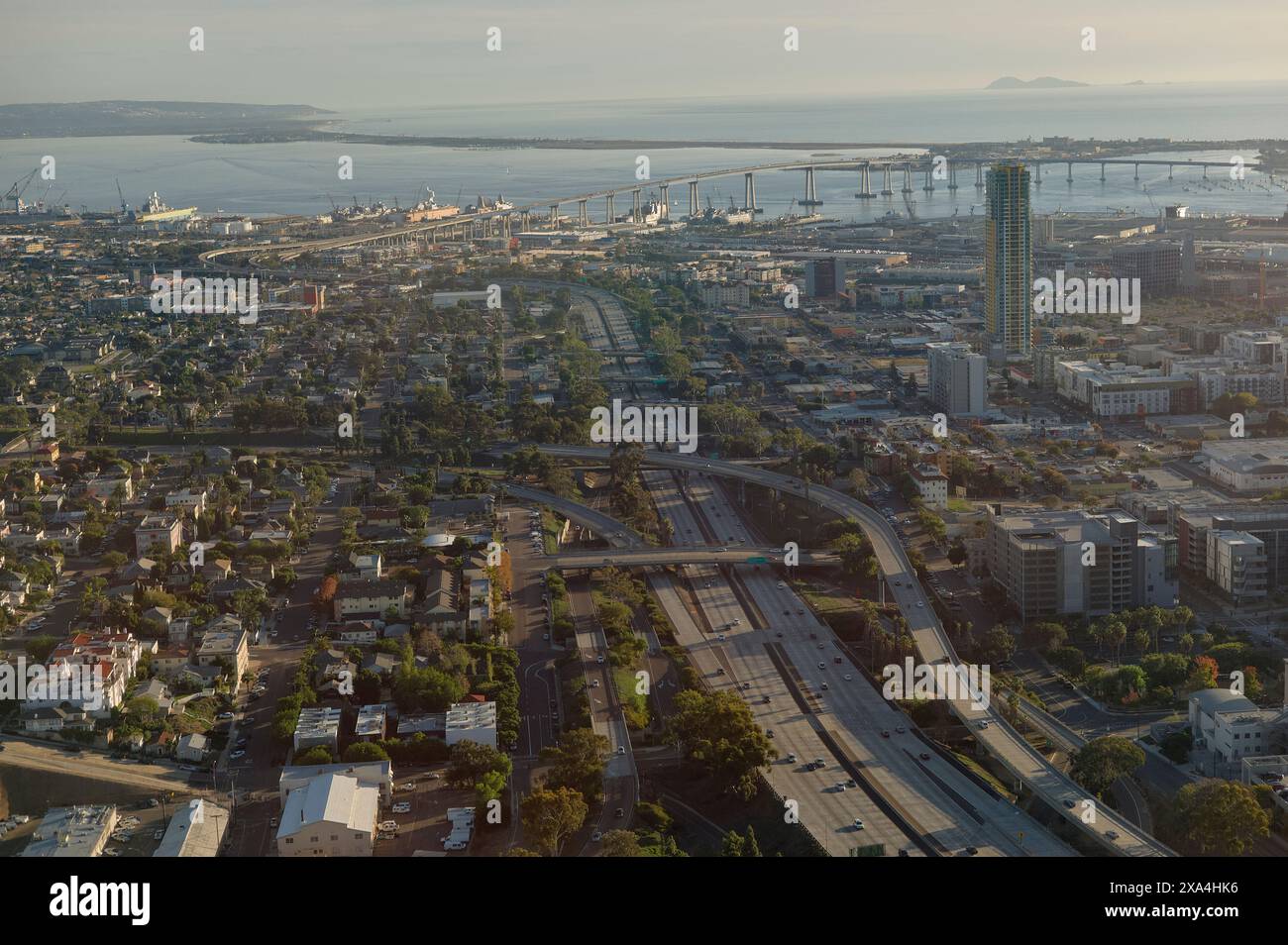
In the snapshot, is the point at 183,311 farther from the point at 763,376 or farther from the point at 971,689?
the point at 971,689

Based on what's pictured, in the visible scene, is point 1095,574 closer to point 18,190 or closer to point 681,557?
point 681,557

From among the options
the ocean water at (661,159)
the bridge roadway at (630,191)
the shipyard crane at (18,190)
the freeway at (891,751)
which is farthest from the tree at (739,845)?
the shipyard crane at (18,190)

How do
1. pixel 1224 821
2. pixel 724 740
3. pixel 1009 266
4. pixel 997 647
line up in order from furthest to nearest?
pixel 1009 266
pixel 997 647
pixel 724 740
pixel 1224 821

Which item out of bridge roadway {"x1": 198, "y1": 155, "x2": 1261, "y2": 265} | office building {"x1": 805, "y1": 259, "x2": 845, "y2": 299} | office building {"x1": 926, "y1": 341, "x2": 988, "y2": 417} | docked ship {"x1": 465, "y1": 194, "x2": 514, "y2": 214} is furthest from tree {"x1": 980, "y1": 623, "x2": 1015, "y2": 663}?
docked ship {"x1": 465, "y1": 194, "x2": 514, "y2": 214}

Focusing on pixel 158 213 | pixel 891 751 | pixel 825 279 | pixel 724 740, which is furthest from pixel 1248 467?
pixel 158 213

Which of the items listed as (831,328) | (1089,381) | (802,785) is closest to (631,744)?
(802,785)

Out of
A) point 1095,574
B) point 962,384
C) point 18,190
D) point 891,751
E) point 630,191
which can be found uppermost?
point 18,190
